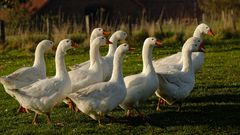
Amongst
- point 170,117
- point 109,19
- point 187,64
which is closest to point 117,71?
point 170,117

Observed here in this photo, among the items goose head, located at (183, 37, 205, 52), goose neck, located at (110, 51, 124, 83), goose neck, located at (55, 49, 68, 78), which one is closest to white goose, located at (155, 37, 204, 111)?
goose head, located at (183, 37, 205, 52)

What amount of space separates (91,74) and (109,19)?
109 ft

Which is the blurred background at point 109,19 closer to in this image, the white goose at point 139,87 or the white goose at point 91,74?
the white goose at point 91,74

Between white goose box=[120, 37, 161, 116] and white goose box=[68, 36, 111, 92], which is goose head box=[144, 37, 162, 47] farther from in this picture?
white goose box=[68, 36, 111, 92]

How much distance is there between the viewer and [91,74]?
37.0 feet

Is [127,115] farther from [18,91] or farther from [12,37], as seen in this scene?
[12,37]

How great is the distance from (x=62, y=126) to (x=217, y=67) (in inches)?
331

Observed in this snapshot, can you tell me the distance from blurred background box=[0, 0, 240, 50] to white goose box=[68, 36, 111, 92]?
11.8m

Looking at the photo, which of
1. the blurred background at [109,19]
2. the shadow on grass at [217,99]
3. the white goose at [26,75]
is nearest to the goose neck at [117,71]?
the white goose at [26,75]

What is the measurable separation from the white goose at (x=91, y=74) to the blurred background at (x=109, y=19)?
1181cm

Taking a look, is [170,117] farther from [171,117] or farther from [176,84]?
[176,84]

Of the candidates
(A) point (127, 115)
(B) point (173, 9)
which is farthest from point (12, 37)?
(B) point (173, 9)

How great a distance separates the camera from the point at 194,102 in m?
12.0

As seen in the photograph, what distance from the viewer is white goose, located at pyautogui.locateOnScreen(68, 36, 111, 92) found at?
11172mm
